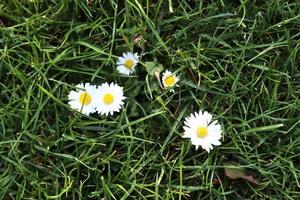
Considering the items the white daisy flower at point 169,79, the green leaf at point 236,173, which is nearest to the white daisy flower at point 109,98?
the white daisy flower at point 169,79

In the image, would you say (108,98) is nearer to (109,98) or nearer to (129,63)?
(109,98)

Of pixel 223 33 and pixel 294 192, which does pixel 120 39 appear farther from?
pixel 294 192

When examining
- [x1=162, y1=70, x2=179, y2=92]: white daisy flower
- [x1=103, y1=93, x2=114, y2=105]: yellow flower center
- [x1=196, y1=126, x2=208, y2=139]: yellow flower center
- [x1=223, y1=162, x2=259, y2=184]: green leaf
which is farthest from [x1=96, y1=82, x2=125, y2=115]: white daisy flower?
[x1=223, y1=162, x2=259, y2=184]: green leaf

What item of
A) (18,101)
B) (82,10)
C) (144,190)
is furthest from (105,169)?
(82,10)

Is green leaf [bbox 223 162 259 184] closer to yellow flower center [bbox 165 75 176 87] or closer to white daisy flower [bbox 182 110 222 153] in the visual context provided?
white daisy flower [bbox 182 110 222 153]

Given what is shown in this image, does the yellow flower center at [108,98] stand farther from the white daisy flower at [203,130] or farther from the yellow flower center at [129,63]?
the white daisy flower at [203,130]
